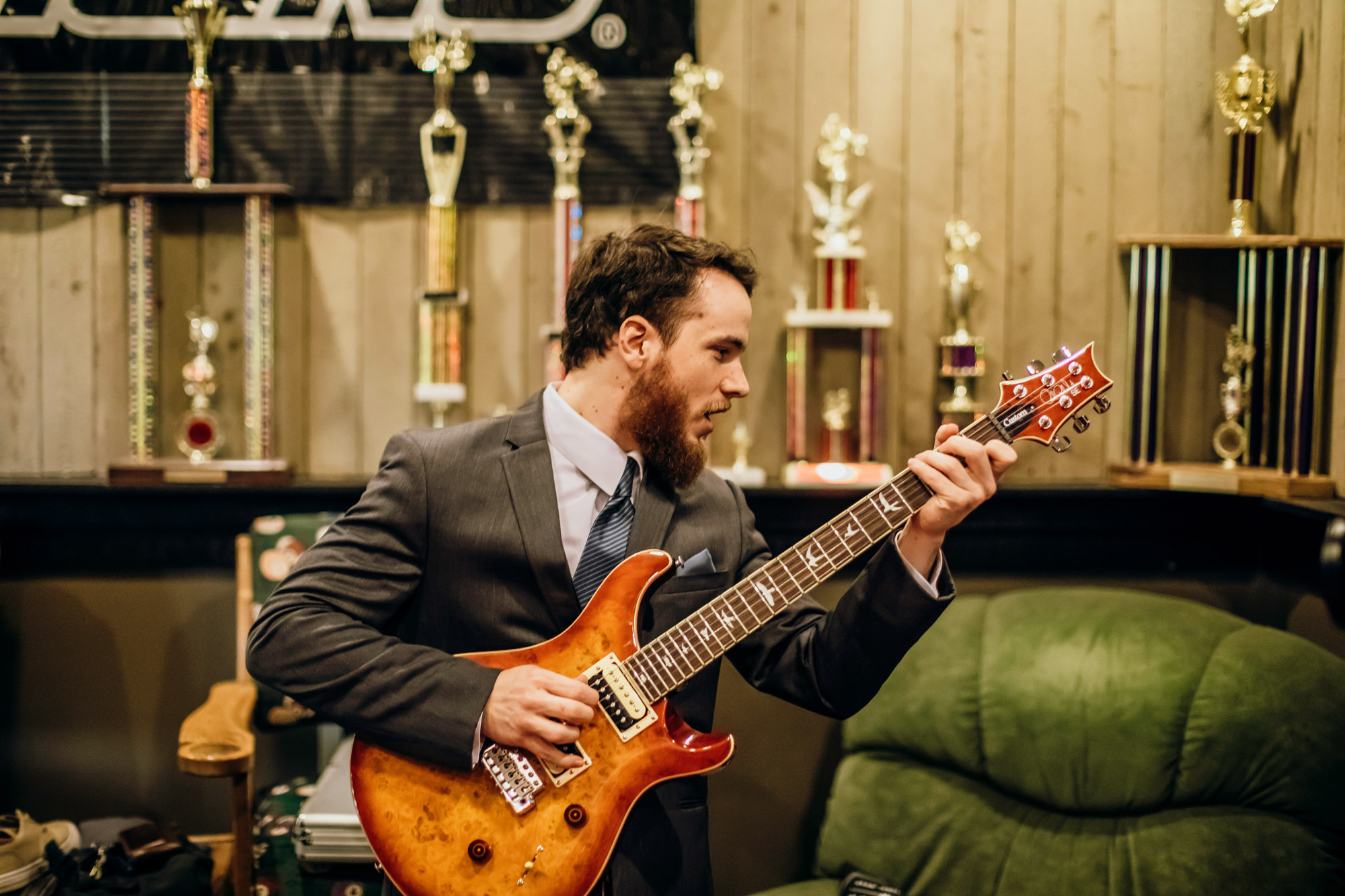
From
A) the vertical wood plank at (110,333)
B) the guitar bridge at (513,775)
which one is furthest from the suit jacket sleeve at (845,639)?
the vertical wood plank at (110,333)

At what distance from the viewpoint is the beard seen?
142cm

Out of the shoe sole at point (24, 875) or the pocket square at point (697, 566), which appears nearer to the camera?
the pocket square at point (697, 566)

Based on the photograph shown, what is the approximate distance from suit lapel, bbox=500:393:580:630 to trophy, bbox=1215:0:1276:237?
5.99ft

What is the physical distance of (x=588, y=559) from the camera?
141 cm

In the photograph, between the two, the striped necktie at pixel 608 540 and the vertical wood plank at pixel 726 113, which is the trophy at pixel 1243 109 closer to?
the vertical wood plank at pixel 726 113

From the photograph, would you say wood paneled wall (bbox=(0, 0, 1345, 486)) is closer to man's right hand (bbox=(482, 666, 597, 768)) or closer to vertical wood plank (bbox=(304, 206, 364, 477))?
vertical wood plank (bbox=(304, 206, 364, 477))

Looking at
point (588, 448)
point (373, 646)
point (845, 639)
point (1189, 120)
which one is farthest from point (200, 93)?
point (1189, 120)

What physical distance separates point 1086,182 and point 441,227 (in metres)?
1.65

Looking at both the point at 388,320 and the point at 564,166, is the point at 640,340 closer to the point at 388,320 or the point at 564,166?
the point at 564,166

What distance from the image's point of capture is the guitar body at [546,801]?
1.27m

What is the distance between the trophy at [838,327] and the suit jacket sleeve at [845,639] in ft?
2.98

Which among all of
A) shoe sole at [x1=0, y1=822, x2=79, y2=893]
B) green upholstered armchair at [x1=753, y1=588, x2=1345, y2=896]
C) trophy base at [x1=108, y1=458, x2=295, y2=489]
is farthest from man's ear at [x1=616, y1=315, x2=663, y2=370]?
shoe sole at [x1=0, y1=822, x2=79, y2=893]

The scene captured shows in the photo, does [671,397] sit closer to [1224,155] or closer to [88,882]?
[88,882]

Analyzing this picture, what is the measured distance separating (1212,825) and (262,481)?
2181mm
